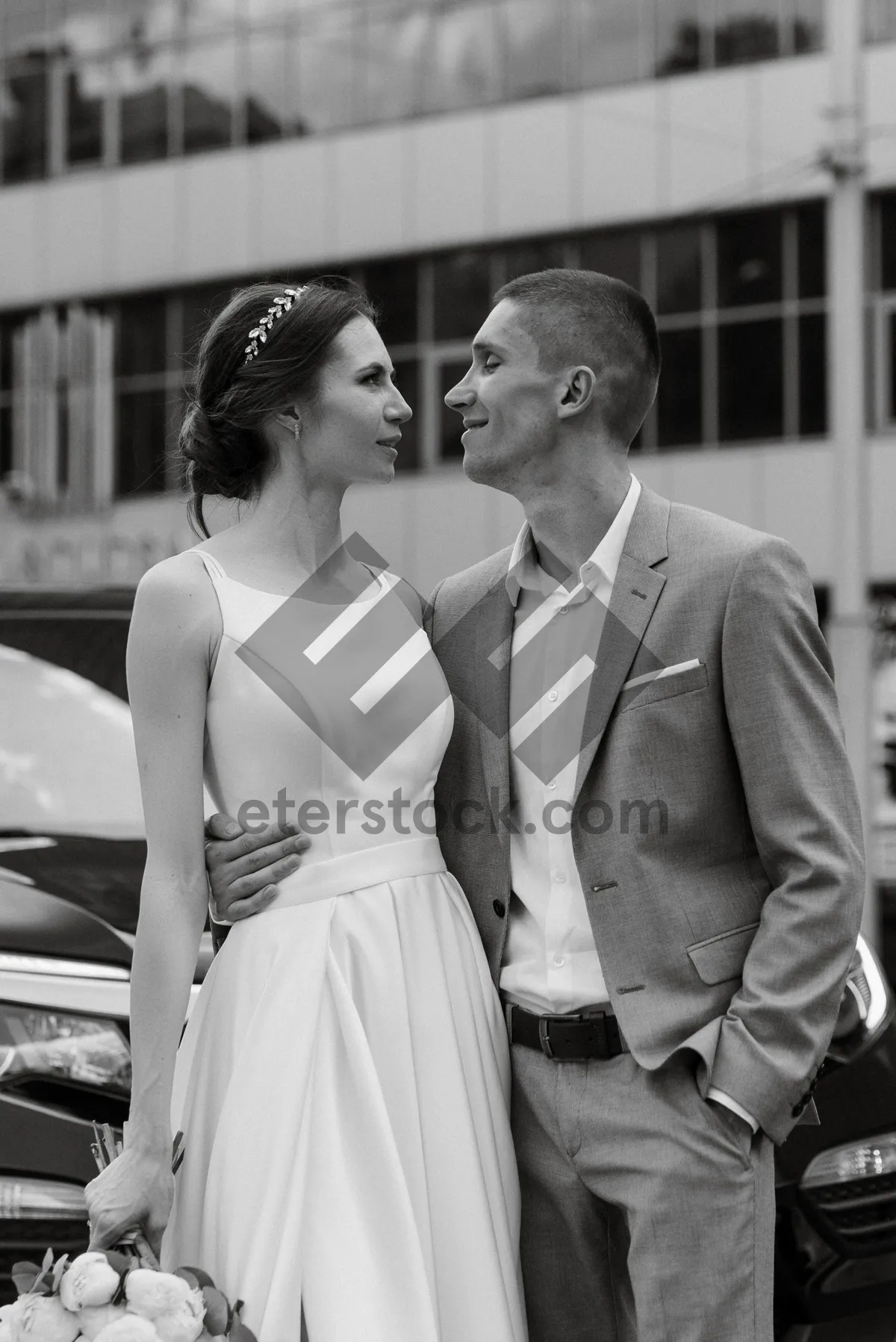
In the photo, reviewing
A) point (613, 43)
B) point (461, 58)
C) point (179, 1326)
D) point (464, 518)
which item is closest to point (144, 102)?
point (461, 58)

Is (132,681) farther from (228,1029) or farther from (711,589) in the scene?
(711,589)

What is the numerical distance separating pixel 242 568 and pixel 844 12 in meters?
9.19

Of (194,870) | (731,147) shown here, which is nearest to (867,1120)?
(194,870)

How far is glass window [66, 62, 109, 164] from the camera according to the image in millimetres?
20188

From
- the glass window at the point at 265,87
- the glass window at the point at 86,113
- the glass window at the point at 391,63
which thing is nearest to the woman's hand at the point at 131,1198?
the glass window at the point at 391,63

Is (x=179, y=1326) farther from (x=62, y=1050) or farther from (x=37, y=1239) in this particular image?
(x=62, y=1050)

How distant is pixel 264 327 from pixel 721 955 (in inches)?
49.9

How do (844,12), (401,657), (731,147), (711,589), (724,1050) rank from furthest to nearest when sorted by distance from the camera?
(731,147) → (844,12) → (401,657) → (711,589) → (724,1050)

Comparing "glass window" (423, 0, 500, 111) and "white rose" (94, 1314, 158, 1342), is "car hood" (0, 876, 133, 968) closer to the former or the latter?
"white rose" (94, 1314, 158, 1342)

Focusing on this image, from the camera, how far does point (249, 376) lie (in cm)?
289

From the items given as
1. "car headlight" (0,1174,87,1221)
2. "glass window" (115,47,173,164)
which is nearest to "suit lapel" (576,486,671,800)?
"car headlight" (0,1174,87,1221)

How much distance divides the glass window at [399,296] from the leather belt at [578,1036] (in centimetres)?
1609

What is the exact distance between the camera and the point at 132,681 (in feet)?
8.60

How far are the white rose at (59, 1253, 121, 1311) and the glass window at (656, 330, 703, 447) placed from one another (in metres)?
15.3
